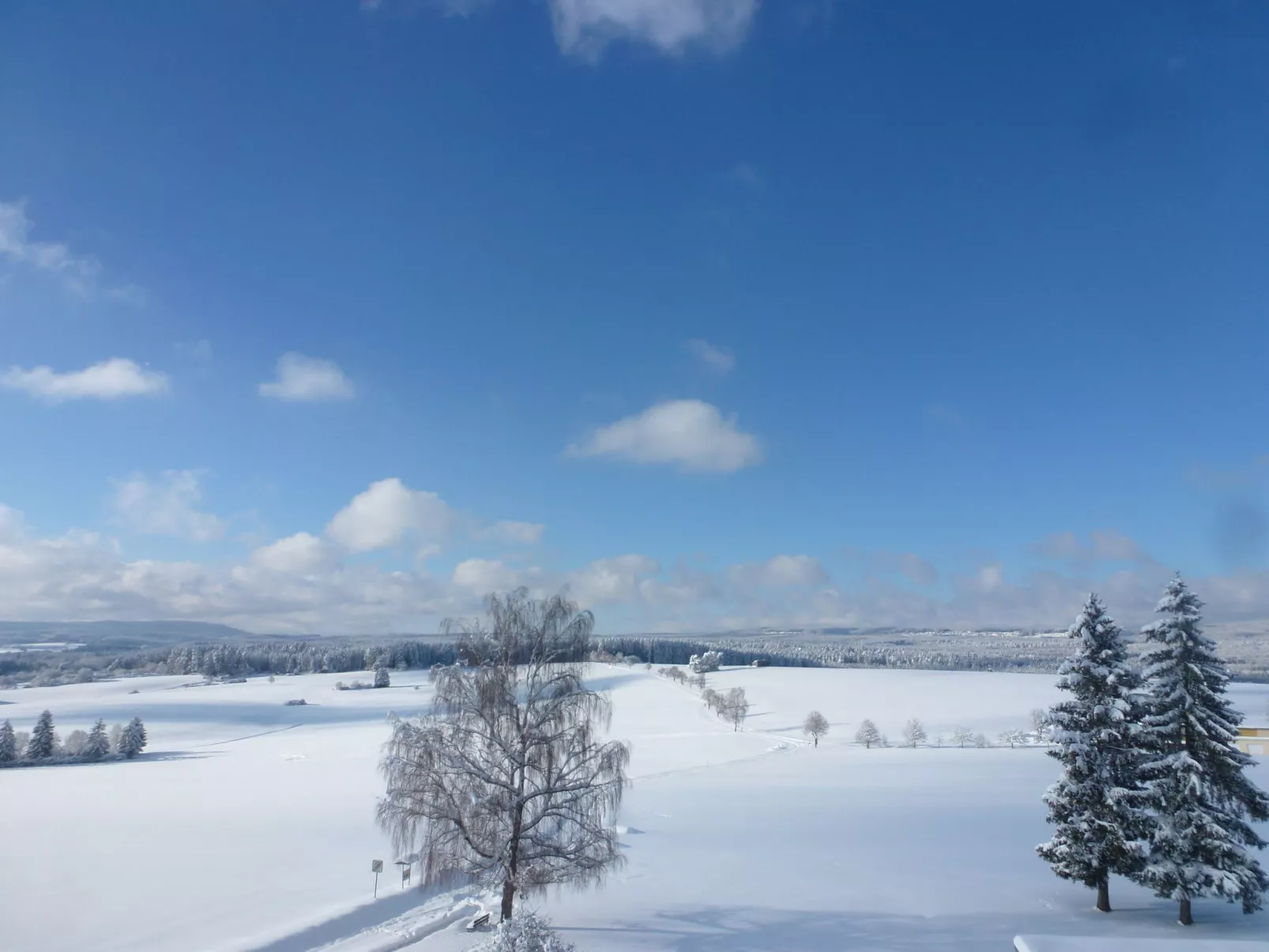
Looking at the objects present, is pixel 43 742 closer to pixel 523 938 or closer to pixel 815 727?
pixel 523 938

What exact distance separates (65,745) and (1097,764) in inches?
4190

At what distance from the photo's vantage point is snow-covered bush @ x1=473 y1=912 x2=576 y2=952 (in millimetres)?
16438

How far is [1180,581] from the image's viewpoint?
23016mm

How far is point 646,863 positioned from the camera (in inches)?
1232

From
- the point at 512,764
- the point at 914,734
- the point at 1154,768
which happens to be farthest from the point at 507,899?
the point at 914,734

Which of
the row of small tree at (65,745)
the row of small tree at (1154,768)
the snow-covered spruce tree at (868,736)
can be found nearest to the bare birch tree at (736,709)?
the snow-covered spruce tree at (868,736)

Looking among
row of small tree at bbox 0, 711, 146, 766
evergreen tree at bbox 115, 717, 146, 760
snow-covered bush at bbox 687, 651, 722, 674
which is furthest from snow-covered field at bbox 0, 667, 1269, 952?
snow-covered bush at bbox 687, 651, 722, 674

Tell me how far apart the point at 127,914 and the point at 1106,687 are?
3379cm

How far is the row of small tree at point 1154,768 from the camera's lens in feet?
70.2

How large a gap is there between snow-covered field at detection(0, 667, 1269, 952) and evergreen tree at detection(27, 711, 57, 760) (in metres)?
6.62

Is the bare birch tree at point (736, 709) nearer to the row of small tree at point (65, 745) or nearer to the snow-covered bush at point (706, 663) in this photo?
the snow-covered bush at point (706, 663)

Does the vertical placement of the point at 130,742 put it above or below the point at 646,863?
below

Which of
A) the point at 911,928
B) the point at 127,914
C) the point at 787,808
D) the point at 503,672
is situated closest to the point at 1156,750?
the point at 911,928

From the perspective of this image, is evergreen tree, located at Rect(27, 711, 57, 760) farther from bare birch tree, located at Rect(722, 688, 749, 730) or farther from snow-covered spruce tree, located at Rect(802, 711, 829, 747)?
snow-covered spruce tree, located at Rect(802, 711, 829, 747)
